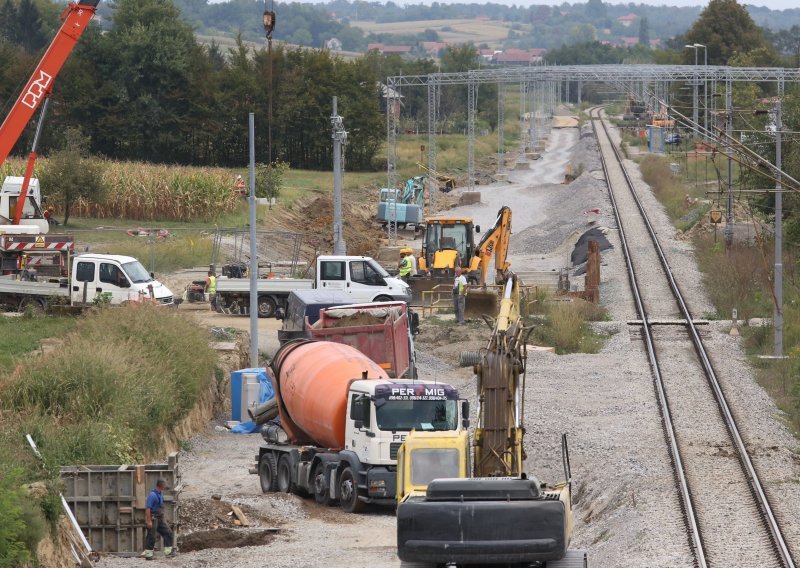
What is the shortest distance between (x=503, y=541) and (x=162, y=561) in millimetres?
5858

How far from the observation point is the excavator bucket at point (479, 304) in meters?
42.4

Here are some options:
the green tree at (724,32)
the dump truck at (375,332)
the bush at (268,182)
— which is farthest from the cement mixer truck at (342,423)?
the green tree at (724,32)

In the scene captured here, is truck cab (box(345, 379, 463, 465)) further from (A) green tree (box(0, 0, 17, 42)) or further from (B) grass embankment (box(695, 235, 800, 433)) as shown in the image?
(A) green tree (box(0, 0, 17, 42))

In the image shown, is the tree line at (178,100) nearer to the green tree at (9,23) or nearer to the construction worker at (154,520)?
the green tree at (9,23)

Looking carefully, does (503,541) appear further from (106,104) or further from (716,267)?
(106,104)

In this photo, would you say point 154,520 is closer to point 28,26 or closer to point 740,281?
point 740,281

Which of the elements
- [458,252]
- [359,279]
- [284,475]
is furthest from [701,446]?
[458,252]

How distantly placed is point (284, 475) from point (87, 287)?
17.1 m

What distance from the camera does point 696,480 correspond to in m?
22.8

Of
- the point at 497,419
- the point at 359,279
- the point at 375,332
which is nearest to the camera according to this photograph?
the point at 497,419

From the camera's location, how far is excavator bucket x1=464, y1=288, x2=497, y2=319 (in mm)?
42438

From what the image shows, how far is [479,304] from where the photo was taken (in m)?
42.6

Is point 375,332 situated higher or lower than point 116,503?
higher

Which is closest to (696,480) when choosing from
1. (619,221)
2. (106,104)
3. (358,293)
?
(358,293)
